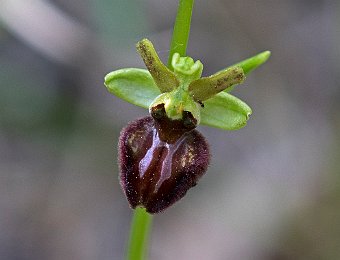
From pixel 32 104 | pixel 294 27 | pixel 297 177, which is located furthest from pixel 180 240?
pixel 294 27

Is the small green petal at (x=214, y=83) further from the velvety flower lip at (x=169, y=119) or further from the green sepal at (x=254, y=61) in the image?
the green sepal at (x=254, y=61)

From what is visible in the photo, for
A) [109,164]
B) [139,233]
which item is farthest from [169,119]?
[109,164]

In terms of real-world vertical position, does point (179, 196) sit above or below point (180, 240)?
below

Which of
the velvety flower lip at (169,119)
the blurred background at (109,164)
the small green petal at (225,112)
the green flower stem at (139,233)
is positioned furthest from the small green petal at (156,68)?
the blurred background at (109,164)

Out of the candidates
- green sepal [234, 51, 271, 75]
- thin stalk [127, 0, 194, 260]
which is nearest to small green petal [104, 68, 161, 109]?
thin stalk [127, 0, 194, 260]

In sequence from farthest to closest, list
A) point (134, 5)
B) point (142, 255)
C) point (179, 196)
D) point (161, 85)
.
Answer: point (134, 5) < point (142, 255) < point (161, 85) < point (179, 196)

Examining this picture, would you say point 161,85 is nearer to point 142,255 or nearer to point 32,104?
point 142,255

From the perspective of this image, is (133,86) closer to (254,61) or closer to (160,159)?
(160,159)
